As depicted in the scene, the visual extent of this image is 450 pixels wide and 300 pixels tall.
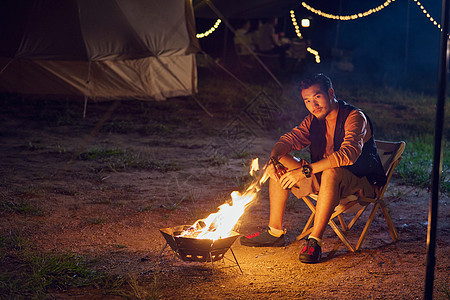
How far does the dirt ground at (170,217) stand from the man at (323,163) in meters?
0.20

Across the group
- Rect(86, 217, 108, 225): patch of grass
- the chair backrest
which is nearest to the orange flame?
the chair backrest

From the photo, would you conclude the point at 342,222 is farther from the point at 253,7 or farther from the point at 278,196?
the point at 253,7

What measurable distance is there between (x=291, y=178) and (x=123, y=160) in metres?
3.24

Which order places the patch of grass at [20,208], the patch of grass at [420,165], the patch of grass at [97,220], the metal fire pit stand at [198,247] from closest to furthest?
the metal fire pit stand at [198,247], the patch of grass at [97,220], the patch of grass at [20,208], the patch of grass at [420,165]

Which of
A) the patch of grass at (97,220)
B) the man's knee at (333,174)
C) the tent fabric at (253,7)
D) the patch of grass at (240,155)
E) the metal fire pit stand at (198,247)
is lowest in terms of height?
the patch of grass at (240,155)

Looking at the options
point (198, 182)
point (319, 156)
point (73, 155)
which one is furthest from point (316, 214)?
point (73, 155)

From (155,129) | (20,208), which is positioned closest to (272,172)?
(20,208)

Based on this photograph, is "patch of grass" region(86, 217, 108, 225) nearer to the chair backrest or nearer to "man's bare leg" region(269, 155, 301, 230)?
"man's bare leg" region(269, 155, 301, 230)

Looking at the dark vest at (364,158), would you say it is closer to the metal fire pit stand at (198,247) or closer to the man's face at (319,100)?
the man's face at (319,100)

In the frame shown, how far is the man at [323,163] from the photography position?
3707mm

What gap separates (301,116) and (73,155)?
4535 millimetres

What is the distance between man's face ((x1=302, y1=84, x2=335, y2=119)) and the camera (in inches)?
152

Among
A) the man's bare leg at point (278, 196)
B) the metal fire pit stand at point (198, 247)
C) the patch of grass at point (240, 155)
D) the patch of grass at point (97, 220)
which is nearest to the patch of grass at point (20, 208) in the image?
the patch of grass at point (97, 220)

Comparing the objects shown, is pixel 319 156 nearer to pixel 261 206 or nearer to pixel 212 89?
pixel 261 206
